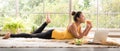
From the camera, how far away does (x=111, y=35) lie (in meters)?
5.53

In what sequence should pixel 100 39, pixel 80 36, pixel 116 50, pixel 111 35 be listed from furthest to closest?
1. pixel 111 35
2. pixel 80 36
3. pixel 100 39
4. pixel 116 50

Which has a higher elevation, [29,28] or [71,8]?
[71,8]

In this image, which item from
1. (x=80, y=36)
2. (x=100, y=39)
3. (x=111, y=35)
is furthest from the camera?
(x=111, y=35)

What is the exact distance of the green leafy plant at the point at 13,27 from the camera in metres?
5.41

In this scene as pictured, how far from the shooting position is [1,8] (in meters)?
5.94

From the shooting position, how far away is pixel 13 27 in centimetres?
Answer: 541

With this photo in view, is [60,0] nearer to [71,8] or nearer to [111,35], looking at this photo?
[71,8]

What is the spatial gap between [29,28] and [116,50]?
7.95 ft

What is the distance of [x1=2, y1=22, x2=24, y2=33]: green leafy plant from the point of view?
5414 millimetres

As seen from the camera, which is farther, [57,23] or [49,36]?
[57,23]

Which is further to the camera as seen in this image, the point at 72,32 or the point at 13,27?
the point at 13,27

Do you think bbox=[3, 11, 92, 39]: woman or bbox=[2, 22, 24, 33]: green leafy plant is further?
bbox=[2, 22, 24, 33]: green leafy plant

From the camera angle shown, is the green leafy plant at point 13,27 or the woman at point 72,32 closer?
the woman at point 72,32

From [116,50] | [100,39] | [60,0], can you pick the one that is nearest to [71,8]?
[60,0]
